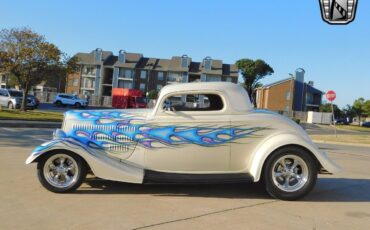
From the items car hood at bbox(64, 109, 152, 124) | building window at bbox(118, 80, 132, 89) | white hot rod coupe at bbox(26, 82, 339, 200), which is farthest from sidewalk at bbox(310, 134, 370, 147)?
building window at bbox(118, 80, 132, 89)

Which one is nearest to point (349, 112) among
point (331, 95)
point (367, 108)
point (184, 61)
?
point (367, 108)

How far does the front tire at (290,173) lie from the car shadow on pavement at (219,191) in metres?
0.23

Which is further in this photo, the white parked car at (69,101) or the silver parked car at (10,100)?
the white parked car at (69,101)

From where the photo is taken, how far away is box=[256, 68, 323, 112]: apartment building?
84875 millimetres

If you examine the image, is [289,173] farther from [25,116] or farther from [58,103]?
[58,103]

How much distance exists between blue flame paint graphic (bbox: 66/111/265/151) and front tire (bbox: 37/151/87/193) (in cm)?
39

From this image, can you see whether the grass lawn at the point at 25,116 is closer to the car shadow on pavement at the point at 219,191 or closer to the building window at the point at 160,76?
the car shadow on pavement at the point at 219,191

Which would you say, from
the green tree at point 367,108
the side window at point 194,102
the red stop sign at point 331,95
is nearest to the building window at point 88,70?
the green tree at point 367,108

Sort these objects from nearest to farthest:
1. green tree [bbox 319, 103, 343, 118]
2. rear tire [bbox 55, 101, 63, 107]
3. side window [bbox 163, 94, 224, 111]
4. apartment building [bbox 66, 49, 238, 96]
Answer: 1. side window [bbox 163, 94, 224, 111]
2. rear tire [bbox 55, 101, 63, 107]
3. green tree [bbox 319, 103, 343, 118]
4. apartment building [bbox 66, 49, 238, 96]

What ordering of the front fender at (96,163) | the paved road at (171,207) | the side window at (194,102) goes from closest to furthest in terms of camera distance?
the paved road at (171,207) < the front fender at (96,163) < the side window at (194,102)

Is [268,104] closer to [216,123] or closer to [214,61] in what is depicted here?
[214,61]

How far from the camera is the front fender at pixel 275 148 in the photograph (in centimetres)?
657

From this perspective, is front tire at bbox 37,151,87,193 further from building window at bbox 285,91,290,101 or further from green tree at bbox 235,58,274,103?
green tree at bbox 235,58,274,103

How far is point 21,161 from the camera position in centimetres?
940
